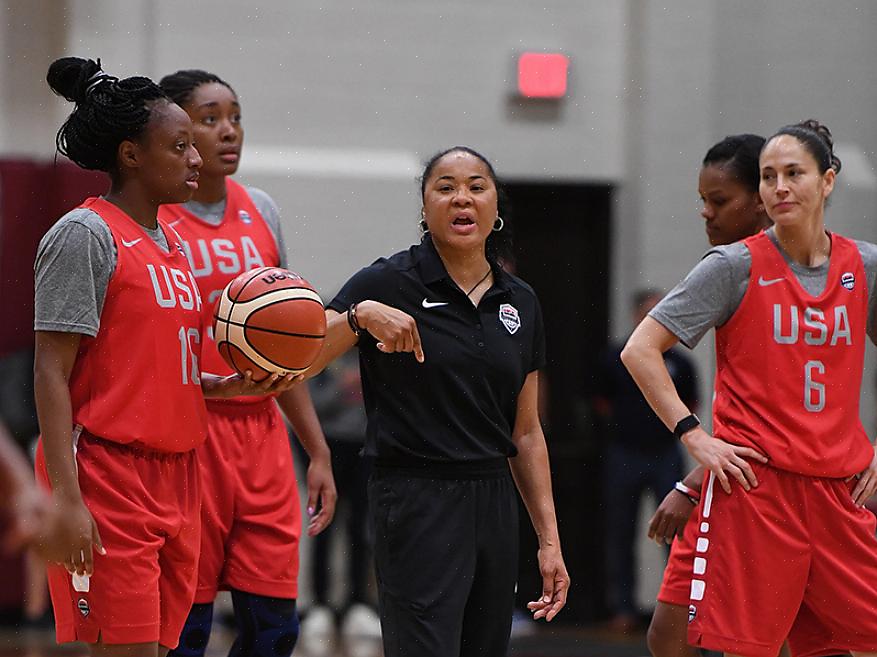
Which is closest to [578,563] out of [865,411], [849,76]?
[865,411]

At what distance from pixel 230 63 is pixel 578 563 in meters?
3.88

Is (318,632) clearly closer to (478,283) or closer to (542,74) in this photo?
(542,74)

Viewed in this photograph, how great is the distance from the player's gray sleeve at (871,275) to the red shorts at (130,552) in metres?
2.11

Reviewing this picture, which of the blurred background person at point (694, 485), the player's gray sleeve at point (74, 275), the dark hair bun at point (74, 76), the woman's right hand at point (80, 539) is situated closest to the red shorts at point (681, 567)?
the blurred background person at point (694, 485)

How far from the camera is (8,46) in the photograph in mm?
8781

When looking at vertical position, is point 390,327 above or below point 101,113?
below

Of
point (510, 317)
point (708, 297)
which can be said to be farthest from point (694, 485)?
point (510, 317)

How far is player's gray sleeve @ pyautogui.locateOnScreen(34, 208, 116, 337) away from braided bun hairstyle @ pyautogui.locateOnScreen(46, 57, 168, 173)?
0.25m

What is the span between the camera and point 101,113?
149 inches

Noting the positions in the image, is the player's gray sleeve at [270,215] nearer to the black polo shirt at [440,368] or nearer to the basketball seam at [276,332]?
the black polo shirt at [440,368]

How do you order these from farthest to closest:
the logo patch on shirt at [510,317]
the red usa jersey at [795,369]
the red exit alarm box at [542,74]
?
1. the red exit alarm box at [542,74]
2. the red usa jersey at [795,369]
3. the logo patch on shirt at [510,317]

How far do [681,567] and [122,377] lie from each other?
1849 millimetres

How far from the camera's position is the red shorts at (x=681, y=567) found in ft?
14.6

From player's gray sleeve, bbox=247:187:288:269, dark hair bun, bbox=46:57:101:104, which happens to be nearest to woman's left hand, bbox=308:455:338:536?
player's gray sleeve, bbox=247:187:288:269
